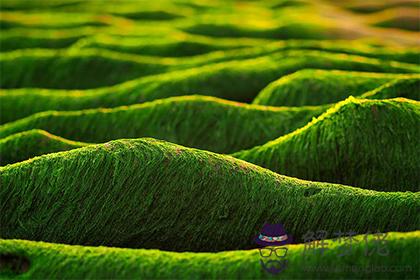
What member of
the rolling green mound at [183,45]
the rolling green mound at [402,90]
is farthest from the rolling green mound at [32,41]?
the rolling green mound at [402,90]

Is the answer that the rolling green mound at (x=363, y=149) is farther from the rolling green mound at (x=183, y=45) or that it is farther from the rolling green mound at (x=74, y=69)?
the rolling green mound at (x=183, y=45)

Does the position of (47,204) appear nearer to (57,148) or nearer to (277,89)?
(57,148)

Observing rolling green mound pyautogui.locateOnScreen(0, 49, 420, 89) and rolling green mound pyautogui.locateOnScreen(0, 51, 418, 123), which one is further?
rolling green mound pyautogui.locateOnScreen(0, 49, 420, 89)

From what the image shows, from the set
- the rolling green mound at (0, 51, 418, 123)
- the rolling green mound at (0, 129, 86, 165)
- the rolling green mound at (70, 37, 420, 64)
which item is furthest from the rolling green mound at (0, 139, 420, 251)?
the rolling green mound at (70, 37, 420, 64)

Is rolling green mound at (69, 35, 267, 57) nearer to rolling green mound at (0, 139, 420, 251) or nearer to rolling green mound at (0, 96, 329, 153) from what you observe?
rolling green mound at (0, 96, 329, 153)

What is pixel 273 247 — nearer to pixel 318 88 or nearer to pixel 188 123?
pixel 188 123


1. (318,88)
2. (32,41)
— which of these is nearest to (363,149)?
(318,88)
